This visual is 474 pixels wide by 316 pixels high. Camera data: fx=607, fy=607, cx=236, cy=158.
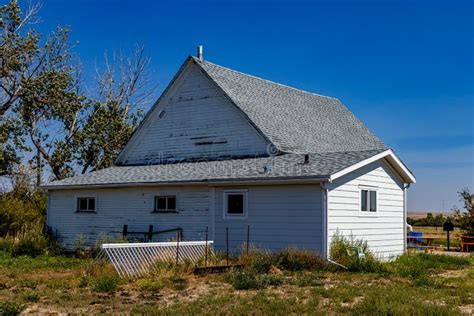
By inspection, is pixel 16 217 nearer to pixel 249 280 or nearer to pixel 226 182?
pixel 226 182

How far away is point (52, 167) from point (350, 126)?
18.2m

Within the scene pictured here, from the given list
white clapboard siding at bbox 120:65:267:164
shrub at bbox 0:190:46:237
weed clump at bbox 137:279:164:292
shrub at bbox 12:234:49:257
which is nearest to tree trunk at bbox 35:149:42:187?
shrub at bbox 0:190:46:237

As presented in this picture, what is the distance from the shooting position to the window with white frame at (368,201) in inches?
765

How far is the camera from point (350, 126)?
98.6 ft

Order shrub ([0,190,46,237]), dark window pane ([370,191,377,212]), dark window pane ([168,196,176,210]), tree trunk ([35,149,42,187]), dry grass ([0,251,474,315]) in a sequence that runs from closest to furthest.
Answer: dry grass ([0,251,474,315])
dark window pane ([370,191,377,212])
dark window pane ([168,196,176,210])
shrub ([0,190,46,237])
tree trunk ([35,149,42,187])

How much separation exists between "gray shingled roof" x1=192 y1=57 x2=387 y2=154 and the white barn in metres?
0.08

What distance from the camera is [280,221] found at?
18.2 meters

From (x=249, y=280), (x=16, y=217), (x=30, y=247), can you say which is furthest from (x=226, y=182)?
(x=16, y=217)

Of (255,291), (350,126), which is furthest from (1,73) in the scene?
(255,291)

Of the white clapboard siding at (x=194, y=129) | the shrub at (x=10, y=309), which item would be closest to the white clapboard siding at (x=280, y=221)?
the white clapboard siding at (x=194, y=129)

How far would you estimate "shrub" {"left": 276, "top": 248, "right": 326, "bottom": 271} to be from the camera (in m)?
16.8

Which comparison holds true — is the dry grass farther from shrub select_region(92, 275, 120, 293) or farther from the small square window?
the small square window

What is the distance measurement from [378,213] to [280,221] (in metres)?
3.96

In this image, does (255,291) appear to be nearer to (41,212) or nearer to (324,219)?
(324,219)
